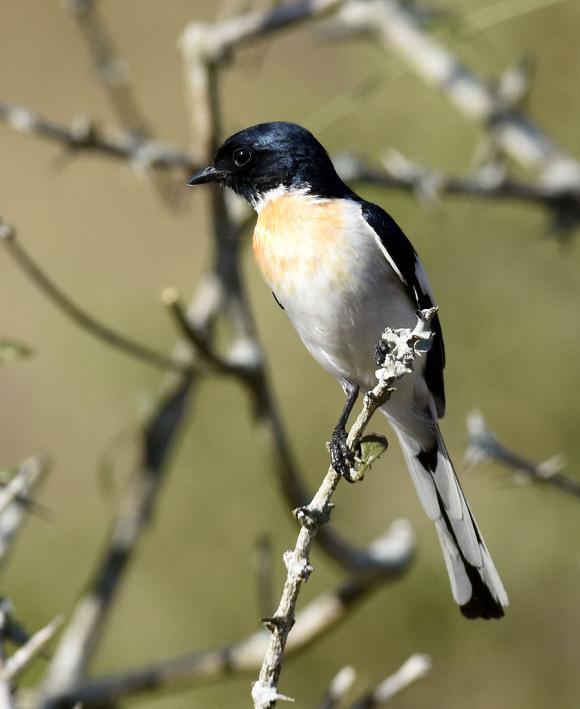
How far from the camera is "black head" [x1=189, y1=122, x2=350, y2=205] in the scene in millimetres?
2477

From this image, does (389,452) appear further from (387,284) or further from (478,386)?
(387,284)

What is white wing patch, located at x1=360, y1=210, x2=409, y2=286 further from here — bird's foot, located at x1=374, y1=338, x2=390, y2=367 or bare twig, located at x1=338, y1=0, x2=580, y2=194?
bare twig, located at x1=338, y1=0, x2=580, y2=194

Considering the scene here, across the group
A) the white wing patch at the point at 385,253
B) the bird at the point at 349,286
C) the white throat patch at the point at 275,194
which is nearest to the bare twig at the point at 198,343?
the bird at the point at 349,286

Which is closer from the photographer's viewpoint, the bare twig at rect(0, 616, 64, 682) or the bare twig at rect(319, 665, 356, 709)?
the bare twig at rect(0, 616, 64, 682)

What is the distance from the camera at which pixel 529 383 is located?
3.56 m

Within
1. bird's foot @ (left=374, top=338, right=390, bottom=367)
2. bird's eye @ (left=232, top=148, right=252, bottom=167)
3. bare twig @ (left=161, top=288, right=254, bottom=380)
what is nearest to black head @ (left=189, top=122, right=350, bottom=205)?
bird's eye @ (left=232, top=148, right=252, bottom=167)

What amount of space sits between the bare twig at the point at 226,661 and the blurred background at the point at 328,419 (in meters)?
0.56

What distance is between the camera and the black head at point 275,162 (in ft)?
8.13

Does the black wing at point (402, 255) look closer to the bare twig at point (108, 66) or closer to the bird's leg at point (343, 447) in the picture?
the bird's leg at point (343, 447)

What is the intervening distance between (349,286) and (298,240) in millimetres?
171

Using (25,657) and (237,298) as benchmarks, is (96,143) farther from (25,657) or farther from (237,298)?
(25,657)

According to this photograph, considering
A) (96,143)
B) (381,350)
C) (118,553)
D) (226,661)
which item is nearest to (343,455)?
(381,350)

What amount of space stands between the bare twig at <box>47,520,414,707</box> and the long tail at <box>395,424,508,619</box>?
437 millimetres

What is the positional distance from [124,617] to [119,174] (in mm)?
1817
